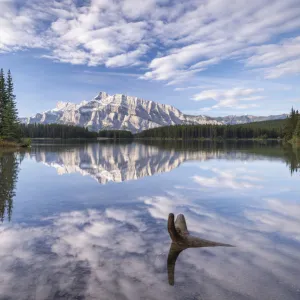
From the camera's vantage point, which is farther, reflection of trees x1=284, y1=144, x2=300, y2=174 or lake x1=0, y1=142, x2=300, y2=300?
reflection of trees x1=284, y1=144, x2=300, y2=174

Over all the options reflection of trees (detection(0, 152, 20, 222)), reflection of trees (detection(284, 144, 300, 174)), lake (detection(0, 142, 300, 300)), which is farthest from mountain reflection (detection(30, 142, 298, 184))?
lake (detection(0, 142, 300, 300))

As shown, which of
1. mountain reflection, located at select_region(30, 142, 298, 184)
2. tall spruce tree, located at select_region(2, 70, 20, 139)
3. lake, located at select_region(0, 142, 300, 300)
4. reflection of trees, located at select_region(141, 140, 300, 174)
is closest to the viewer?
lake, located at select_region(0, 142, 300, 300)

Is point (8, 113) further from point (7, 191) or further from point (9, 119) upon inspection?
point (7, 191)

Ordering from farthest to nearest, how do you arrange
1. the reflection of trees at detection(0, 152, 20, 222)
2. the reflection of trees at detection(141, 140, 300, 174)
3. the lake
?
the reflection of trees at detection(141, 140, 300, 174) < the reflection of trees at detection(0, 152, 20, 222) < the lake

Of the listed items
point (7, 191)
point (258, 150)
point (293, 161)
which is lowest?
point (258, 150)

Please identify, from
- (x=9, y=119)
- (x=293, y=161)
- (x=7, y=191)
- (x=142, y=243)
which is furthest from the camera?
(x=9, y=119)

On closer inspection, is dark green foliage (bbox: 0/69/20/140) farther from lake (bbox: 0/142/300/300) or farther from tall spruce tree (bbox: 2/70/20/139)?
lake (bbox: 0/142/300/300)

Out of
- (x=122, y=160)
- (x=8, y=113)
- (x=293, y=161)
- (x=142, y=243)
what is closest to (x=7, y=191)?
(x=142, y=243)

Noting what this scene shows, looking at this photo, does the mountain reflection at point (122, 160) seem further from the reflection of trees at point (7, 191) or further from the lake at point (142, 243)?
the lake at point (142, 243)

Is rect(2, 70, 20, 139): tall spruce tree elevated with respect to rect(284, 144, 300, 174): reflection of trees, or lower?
elevated

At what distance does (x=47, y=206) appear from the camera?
17.8m

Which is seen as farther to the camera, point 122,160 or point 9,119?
point 9,119

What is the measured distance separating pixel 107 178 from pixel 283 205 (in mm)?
17236

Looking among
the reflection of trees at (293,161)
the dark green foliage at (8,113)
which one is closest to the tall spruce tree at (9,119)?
the dark green foliage at (8,113)
